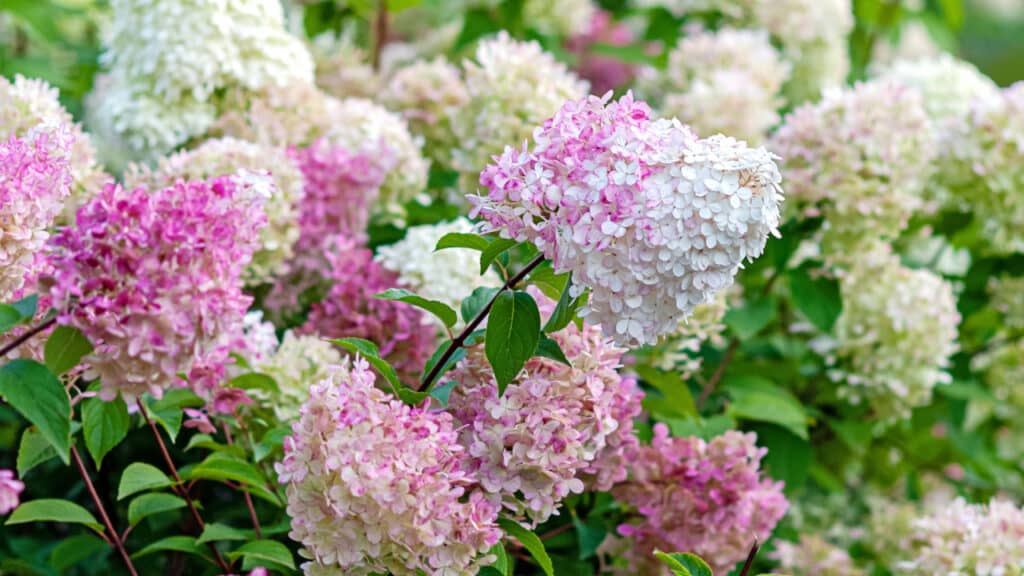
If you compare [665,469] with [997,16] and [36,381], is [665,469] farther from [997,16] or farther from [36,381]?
[997,16]

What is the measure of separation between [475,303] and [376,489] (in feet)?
0.92

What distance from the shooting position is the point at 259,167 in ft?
5.56

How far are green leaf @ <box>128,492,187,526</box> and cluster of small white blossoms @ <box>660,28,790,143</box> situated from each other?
1235mm

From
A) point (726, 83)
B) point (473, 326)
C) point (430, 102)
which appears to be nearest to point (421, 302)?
point (473, 326)

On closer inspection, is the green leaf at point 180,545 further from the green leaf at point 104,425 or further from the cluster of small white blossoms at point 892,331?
the cluster of small white blossoms at point 892,331

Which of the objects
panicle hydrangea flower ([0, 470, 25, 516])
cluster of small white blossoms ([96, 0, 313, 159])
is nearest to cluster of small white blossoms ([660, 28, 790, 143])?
cluster of small white blossoms ([96, 0, 313, 159])

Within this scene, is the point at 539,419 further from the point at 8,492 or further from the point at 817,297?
the point at 817,297

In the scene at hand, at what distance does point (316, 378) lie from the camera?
1549 mm

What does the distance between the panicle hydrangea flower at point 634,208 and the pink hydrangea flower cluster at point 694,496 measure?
1.48ft

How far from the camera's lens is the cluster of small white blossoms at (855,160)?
1.87 meters

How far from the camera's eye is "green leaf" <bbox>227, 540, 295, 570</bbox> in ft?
4.05

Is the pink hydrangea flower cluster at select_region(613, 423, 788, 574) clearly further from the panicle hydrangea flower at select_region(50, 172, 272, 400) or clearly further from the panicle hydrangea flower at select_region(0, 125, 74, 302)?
the panicle hydrangea flower at select_region(0, 125, 74, 302)

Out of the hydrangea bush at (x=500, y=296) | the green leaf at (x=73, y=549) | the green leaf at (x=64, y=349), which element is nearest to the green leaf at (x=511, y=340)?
the hydrangea bush at (x=500, y=296)

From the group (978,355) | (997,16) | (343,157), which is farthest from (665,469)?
(997,16)
